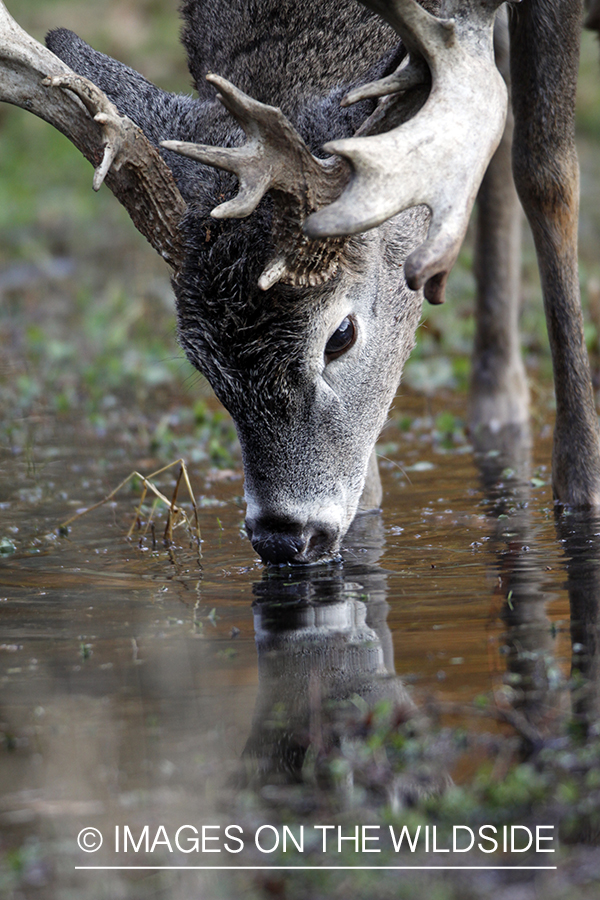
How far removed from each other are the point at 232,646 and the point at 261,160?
150cm

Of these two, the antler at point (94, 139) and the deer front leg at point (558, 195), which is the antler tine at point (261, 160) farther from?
the deer front leg at point (558, 195)

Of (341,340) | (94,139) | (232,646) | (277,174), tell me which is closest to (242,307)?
(341,340)

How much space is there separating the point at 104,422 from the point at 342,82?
3489 mm

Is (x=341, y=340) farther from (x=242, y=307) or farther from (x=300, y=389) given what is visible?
(x=242, y=307)

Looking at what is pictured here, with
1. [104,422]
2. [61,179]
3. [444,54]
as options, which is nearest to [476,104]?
[444,54]

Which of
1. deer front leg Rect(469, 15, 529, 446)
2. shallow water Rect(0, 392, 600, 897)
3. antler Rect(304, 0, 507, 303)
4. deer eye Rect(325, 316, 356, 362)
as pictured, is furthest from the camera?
deer front leg Rect(469, 15, 529, 446)

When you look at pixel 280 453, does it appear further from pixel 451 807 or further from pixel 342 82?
pixel 451 807

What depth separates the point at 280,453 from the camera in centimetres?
443

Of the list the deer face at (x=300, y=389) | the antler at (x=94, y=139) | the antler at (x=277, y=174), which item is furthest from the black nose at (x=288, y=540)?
the antler at (x=94, y=139)

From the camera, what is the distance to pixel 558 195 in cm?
541

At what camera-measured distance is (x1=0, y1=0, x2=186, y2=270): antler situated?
4316 millimetres

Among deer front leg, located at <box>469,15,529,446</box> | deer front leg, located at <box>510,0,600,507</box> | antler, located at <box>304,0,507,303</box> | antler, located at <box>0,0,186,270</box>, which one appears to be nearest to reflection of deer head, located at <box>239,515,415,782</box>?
antler, located at <box>304,0,507,303</box>

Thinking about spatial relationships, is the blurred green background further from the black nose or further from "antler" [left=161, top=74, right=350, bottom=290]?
"antler" [left=161, top=74, right=350, bottom=290]

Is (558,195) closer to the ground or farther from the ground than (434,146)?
farther from the ground
